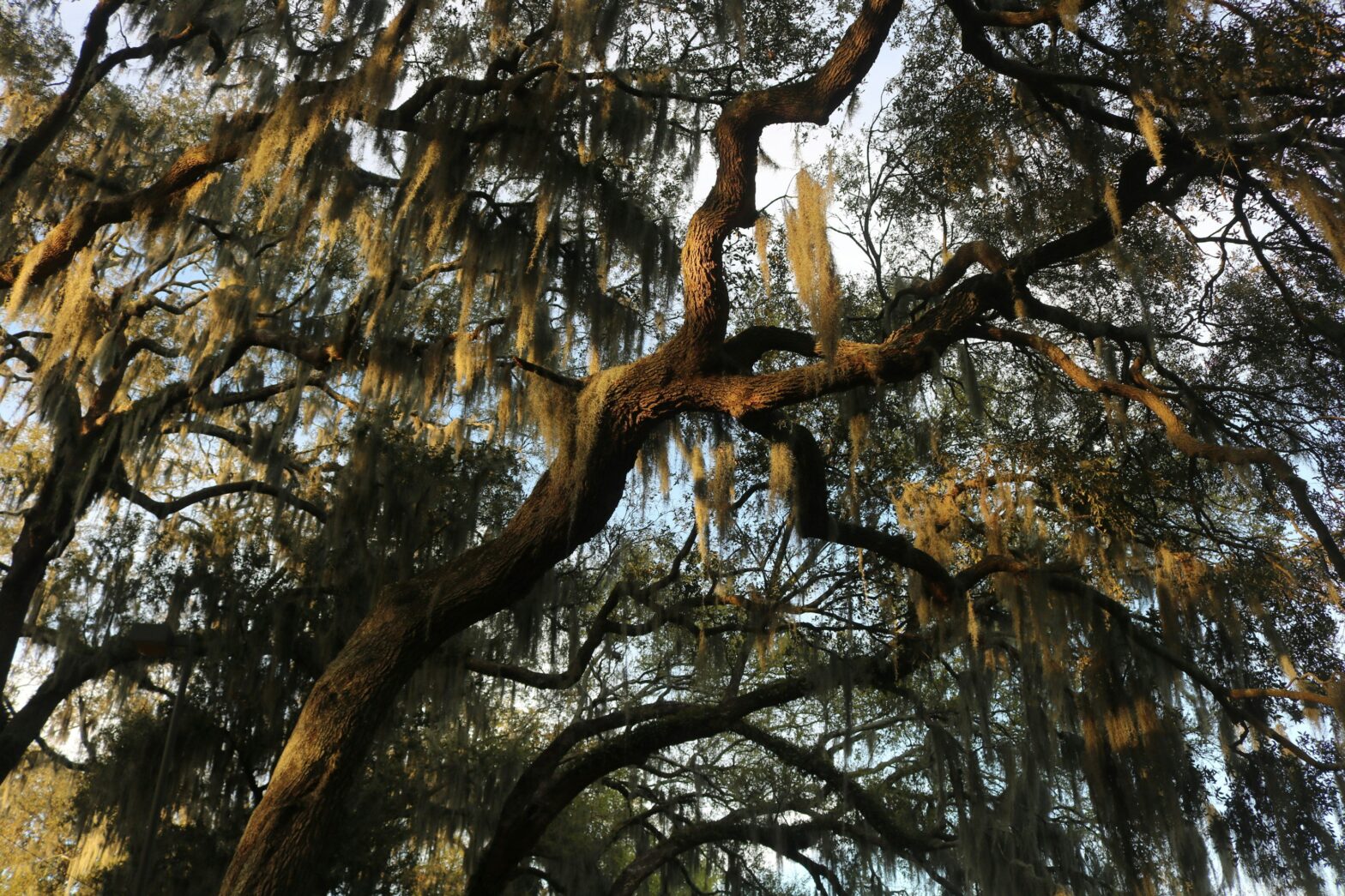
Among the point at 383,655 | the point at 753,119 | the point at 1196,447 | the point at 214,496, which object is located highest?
the point at 753,119

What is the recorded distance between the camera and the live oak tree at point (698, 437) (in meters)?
4.65

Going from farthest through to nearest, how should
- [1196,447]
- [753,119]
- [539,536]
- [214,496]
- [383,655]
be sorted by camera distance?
[214,496], [753,119], [539,536], [1196,447], [383,655]

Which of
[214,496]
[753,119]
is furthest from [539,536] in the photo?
[214,496]

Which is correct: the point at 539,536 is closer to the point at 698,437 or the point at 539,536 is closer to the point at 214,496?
the point at 698,437

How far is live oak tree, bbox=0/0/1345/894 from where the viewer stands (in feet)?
15.3

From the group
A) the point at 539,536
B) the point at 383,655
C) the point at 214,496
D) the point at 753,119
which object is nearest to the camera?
the point at 383,655

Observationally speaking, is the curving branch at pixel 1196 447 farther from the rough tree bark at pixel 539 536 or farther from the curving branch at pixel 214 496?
the curving branch at pixel 214 496

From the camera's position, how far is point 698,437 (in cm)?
552

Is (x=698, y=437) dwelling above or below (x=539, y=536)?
above

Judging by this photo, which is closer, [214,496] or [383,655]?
[383,655]

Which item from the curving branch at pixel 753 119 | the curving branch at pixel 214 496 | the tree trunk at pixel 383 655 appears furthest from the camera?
the curving branch at pixel 214 496

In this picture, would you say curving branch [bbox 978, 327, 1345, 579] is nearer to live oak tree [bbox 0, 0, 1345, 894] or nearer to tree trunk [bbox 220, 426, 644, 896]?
live oak tree [bbox 0, 0, 1345, 894]

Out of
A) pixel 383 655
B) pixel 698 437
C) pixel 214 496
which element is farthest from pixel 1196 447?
pixel 214 496

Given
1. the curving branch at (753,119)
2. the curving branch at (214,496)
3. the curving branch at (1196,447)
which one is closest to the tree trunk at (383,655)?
the curving branch at (753,119)
